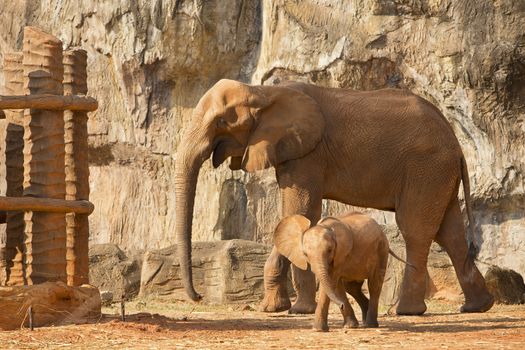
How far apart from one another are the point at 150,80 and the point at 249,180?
2.27 meters

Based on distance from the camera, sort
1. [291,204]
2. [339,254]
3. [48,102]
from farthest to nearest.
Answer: [291,204], [48,102], [339,254]

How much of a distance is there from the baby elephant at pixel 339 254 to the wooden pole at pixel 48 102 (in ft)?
6.83

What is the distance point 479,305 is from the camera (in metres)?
15.1

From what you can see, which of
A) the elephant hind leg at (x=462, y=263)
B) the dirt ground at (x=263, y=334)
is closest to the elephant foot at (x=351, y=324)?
the dirt ground at (x=263, y=334)

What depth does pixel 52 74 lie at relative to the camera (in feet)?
41.1

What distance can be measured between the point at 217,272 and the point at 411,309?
9.91ft

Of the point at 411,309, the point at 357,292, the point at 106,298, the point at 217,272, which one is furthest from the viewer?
the point at 217,272

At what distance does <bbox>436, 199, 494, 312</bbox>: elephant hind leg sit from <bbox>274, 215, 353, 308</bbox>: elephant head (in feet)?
11.9

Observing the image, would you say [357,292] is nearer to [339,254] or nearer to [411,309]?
[339,254]

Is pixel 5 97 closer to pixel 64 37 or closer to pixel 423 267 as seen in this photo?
pixel 423 267

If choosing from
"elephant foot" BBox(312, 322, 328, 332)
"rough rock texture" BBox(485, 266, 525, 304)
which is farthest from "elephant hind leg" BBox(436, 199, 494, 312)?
"elephant foot" BBox(312, 322, 328, 332)

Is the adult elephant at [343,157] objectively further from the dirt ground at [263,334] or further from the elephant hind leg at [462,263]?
the dirt ground at [263,334]

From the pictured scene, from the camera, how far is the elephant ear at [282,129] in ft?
48.0

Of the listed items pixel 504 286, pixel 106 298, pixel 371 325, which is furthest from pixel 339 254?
pixel 504 286
